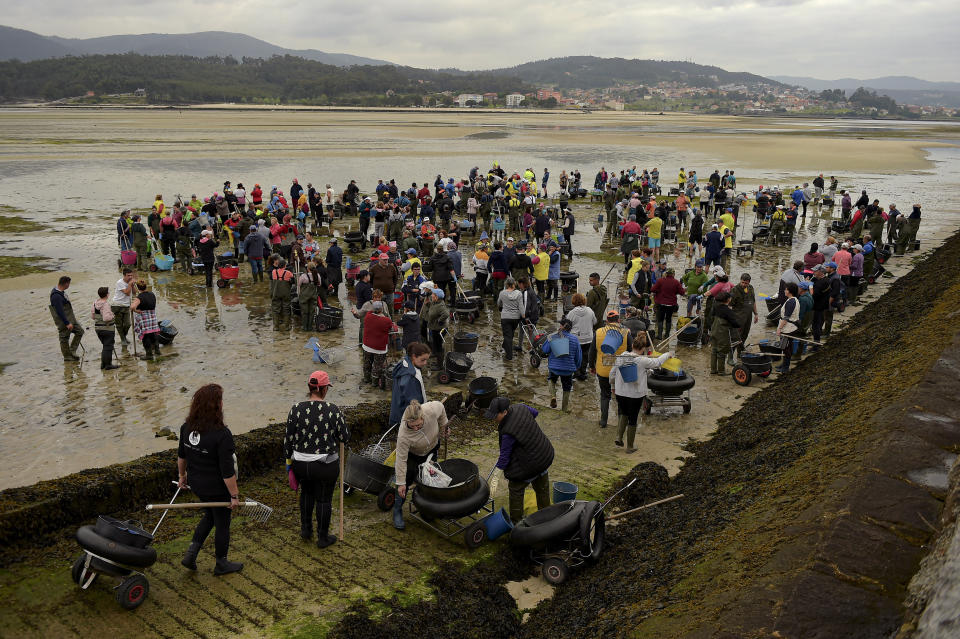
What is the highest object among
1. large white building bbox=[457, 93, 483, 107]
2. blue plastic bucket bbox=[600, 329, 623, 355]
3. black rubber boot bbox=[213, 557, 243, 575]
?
large white building bbox=[457, 93, 483, 107]

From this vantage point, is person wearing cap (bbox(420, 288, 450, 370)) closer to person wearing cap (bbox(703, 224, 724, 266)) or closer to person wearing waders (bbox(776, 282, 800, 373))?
person wearing waders (bbox(776, 282, 800, 373))

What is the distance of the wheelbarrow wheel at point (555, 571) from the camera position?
5.89 metres

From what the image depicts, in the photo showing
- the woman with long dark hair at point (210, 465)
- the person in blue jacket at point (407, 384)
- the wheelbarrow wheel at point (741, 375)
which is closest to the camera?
the woman with long dark hair at point (210, 465)

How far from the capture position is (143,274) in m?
18.4

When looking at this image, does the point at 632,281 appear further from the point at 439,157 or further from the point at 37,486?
the point at 439,157

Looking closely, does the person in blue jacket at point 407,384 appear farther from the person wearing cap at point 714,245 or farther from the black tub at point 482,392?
the person wearing cap at point 714,245

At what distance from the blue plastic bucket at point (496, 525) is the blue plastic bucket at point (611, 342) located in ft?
11.0

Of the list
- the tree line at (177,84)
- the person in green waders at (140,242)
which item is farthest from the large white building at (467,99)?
the person in green waders at (140,242)

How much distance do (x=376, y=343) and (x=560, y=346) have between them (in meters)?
3.29

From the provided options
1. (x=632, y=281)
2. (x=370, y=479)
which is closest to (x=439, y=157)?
(x=632, y=281)

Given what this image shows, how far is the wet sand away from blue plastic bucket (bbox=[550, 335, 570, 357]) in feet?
4.23

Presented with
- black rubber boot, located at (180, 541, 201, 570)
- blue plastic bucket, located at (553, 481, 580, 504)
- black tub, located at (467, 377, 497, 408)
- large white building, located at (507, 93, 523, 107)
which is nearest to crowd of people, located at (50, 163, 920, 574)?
black rubber boot, located at (180, 541, 201, 570)

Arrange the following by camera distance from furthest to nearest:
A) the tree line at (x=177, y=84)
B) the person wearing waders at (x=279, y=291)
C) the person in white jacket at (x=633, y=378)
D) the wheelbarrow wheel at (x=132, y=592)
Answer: the tree line at (x=177, y=84)
the person wearing waders at (x=279, y=291)
the person in white jacket at (x=633, y=378)
the wheelbarrow wheel at (x=132, y=592)

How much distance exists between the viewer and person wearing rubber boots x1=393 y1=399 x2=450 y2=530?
6.45 metres
